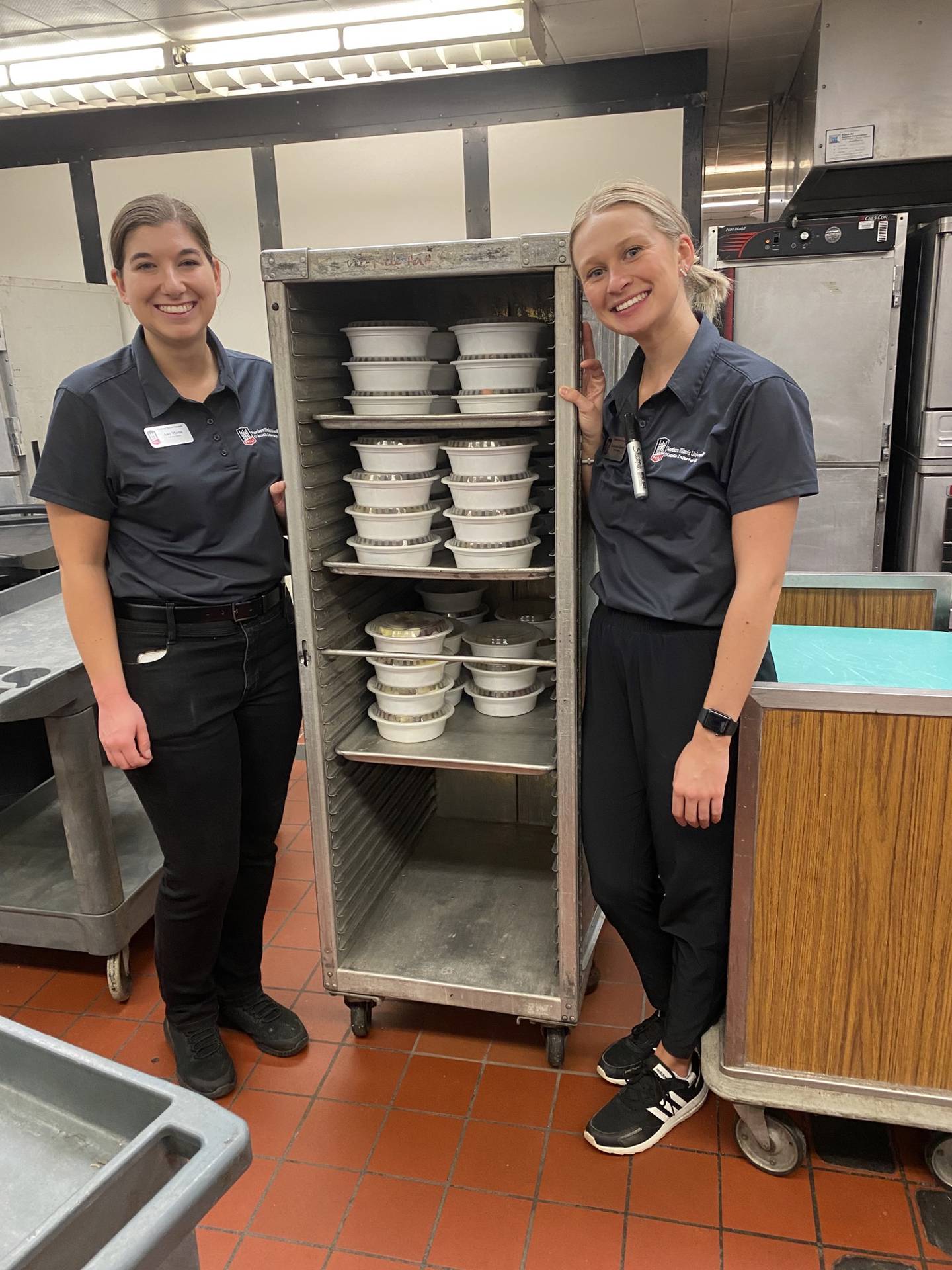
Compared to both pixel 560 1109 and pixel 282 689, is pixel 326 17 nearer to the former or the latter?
pixel 282 689

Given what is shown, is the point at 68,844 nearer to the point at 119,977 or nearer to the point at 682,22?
the point at 119,977

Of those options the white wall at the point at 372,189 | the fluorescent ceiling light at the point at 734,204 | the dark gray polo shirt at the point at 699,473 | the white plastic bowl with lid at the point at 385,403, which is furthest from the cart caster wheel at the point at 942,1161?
the fluorescent ceiling light at the point at 734,204

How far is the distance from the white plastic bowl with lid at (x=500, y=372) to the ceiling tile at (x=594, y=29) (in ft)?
8.19

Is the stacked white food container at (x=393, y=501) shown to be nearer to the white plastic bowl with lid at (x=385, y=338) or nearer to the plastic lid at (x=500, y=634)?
the white plastic bowl with lid at (x=385, y=338)

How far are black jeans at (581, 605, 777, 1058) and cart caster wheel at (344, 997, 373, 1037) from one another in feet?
2.33

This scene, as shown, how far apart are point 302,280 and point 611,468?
72 centimetres

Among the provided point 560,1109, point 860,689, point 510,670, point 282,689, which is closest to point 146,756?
point 282,689

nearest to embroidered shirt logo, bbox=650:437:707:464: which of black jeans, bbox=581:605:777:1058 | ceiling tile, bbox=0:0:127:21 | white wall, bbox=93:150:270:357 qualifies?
black jeans, bbox=581:605:777:1058

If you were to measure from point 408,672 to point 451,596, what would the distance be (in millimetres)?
376

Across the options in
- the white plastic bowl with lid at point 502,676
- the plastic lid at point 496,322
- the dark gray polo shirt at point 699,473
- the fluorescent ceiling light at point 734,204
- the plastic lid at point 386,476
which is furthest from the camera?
the fluorescent ceiling light at point 734,204

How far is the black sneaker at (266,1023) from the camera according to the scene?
2.22m

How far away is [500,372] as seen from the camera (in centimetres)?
192

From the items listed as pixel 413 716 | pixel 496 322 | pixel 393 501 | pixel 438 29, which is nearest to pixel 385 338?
pixel 496 322

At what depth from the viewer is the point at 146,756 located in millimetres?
1853
